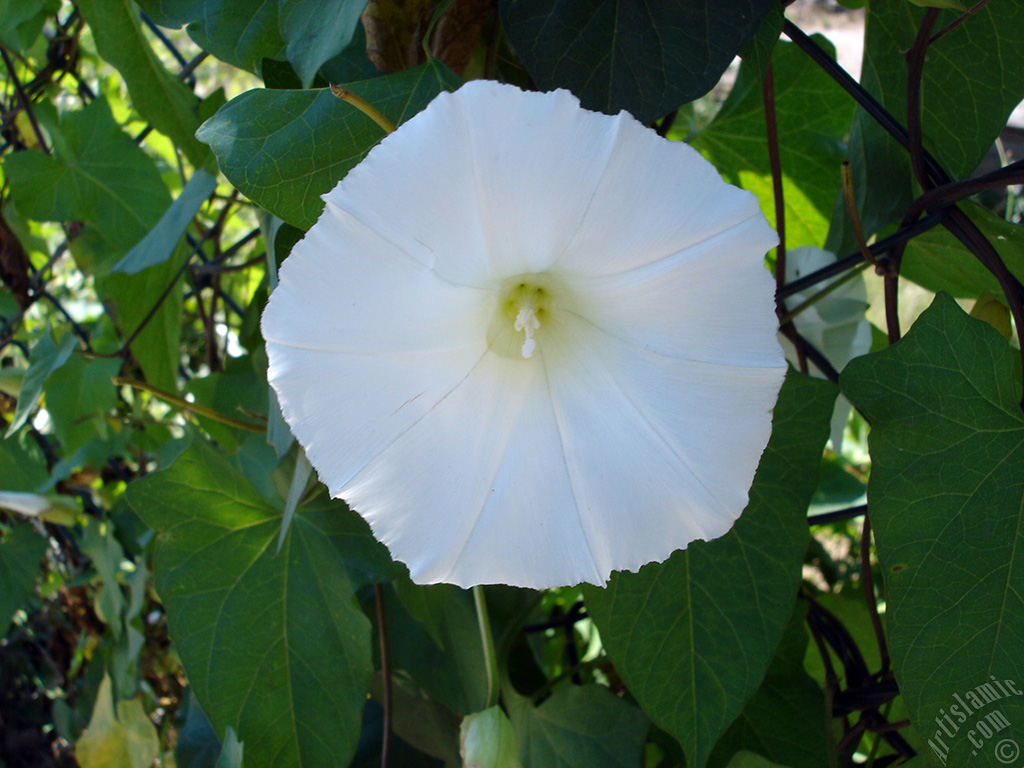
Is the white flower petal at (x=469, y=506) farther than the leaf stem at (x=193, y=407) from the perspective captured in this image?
No

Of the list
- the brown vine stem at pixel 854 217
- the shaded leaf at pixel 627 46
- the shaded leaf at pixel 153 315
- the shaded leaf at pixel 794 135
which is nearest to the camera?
the shaded leaf at pixel 627 46

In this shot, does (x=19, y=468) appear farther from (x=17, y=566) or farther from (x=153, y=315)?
(x=153, y=315)

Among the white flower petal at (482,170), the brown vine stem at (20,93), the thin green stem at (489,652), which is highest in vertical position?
the brown vine stem at (20,93)

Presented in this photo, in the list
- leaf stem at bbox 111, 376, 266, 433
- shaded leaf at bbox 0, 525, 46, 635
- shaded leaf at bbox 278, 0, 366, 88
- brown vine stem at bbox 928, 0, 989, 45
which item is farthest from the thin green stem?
shaded leaf at bbox 0, 525, 46, 635

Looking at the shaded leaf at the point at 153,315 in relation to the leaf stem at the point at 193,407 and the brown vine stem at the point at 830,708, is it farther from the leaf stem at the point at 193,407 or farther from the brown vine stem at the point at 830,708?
the brown vine stem at the point at 830,708

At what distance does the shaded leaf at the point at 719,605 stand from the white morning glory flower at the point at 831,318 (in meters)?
0.19

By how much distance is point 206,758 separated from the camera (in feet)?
2.90

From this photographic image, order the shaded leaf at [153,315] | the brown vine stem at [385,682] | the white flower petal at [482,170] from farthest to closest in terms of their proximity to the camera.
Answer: the shaded leaf at [153,315] < the brown vine stem at [385,682] < the white flower petal at [482,170]

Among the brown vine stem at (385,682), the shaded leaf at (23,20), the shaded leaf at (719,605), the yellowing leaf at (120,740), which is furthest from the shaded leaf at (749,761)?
the shaded leaf at (23,20)

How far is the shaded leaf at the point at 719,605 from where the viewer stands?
57 cm

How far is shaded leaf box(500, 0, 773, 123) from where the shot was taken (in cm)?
50

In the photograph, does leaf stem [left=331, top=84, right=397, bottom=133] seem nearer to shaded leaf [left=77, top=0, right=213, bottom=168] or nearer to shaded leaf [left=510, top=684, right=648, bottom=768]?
shaded leaf [left=77, top=0, right=213, bottom=168]

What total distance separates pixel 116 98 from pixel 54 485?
0.76 metres

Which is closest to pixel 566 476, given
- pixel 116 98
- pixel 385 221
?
pixel 385 221
